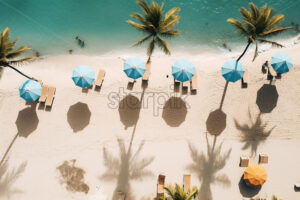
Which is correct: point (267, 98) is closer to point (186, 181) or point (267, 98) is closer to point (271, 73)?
point (271, 73)

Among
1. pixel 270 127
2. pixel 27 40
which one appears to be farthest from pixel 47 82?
pixel 270 127

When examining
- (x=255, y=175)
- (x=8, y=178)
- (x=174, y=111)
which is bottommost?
(x=8, y=178)

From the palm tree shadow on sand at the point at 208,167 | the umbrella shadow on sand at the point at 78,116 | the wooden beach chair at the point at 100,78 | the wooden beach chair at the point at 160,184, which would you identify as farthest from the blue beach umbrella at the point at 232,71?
the umbrella shadow on sand at the point at 78,116

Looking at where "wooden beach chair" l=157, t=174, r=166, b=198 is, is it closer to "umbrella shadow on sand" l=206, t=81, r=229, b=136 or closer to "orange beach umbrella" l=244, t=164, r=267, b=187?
"umbrella shadow on sand" l=206, t=81, r=229, b=136

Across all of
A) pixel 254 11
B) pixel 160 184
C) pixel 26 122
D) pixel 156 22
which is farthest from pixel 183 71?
pixel 26 122

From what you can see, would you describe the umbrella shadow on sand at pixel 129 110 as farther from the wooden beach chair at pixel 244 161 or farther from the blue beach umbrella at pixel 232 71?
the wooden beach chair at pixel 244 161

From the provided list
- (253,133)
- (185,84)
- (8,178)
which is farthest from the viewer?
(185,84)

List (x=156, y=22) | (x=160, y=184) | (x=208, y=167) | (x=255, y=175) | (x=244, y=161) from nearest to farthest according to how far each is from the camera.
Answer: (x=156, y=22), (x=255, y=175), (x=160, y=184), (x=244, y=161), (x=208, y=167)

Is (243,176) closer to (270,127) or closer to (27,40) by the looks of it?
(270,127)
